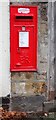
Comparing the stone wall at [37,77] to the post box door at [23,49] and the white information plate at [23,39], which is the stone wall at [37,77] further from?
the white information plate at [23,39]

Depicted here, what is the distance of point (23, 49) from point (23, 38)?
0.22 m

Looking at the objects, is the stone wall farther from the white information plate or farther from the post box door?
the white information plate

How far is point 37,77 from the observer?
27.1ft

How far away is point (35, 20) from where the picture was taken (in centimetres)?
802

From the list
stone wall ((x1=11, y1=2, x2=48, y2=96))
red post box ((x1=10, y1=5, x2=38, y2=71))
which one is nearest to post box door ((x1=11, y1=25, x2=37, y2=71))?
red post box ((x1=10, y1=5, x2=38, y2=71))

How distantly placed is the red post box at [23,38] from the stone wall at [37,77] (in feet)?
0.40

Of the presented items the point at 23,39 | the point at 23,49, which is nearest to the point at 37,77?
the point at 23,49

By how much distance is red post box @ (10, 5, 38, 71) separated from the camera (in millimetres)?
7965

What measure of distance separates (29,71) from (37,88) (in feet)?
1.32

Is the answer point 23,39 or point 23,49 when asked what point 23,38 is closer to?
point 23,39

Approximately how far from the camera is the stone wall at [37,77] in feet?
26.7

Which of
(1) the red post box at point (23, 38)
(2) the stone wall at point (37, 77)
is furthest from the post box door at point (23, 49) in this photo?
(2) the stone wall at point (37, 77)

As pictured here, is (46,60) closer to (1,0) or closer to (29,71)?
(29,71)

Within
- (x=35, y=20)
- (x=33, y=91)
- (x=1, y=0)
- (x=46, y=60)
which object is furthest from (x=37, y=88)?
(x=1, y=0)
